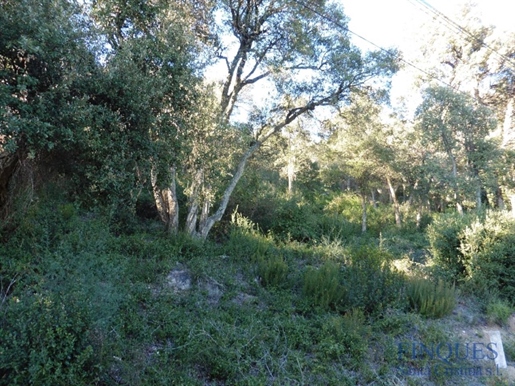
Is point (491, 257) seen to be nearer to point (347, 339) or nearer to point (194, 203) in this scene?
point (347, 339)

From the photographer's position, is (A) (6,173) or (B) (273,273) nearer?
(A) (6,173)

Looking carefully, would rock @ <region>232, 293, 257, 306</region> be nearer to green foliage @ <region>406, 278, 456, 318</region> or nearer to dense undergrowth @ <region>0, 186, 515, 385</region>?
dense undergrowth @ <region>0, 186, 515, 385</region>

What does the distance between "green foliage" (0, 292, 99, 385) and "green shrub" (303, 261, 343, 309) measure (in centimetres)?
396

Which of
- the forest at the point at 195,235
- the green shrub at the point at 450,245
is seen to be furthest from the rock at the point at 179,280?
the green shrub at the point at 450,245

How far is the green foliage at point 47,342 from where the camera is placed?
8.94 ft

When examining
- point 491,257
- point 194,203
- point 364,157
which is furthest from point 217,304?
point 364,157

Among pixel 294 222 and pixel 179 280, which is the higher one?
pixel 294 222

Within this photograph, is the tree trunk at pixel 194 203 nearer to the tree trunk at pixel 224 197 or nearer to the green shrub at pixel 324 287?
the tree trunk at pixel 224 197

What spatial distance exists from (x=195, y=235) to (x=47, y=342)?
256 inches

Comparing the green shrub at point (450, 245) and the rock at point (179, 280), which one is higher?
the green shrub at point (450, 245)

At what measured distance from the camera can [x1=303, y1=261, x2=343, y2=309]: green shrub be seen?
6.16 m

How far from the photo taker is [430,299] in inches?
244

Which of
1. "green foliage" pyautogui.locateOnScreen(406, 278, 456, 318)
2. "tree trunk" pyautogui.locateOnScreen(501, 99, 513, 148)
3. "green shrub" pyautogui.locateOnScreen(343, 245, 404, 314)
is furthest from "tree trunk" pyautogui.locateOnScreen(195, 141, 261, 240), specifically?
"tree trunk" pyautogui.locateOnScreen(501, 99, 513, 148)

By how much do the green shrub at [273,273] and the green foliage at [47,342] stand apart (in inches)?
169
